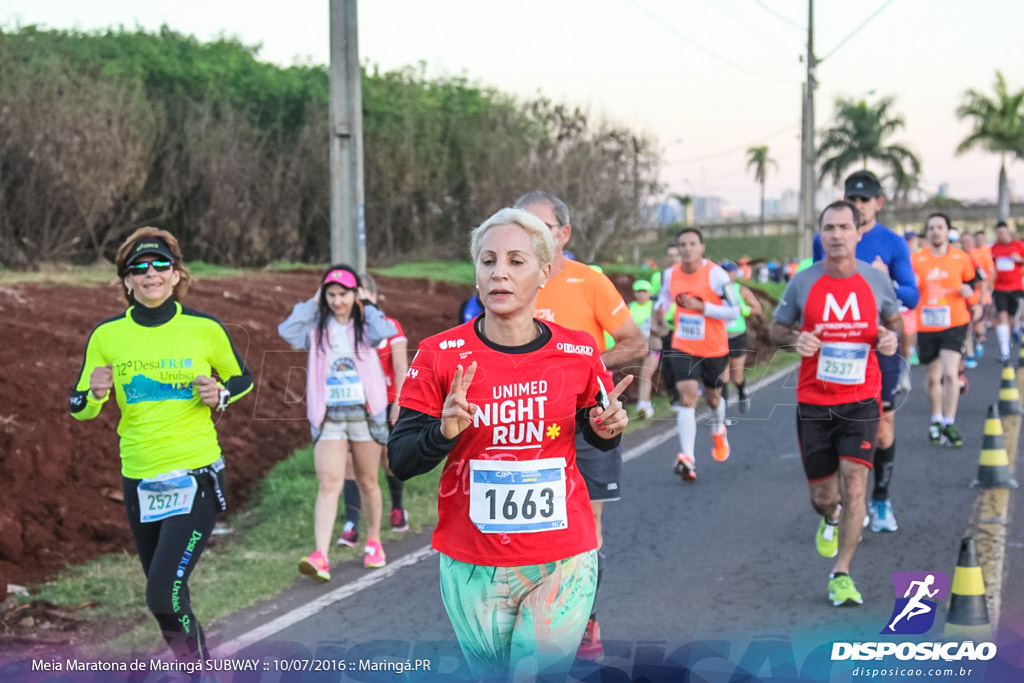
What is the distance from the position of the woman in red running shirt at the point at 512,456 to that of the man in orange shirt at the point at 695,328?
660 centimetres

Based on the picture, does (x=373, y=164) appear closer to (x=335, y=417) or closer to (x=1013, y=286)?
(x=1013, y=286)

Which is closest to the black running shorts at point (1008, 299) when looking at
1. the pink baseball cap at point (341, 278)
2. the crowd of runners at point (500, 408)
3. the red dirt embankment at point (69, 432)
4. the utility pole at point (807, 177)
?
the red dirt embankment at point (69, 432)

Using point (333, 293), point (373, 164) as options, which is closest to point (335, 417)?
point (333, 293)

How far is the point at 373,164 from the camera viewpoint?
111 ft

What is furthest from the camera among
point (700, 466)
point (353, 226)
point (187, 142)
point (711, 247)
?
point (711, 247)

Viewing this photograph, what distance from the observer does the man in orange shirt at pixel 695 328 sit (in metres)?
10.1

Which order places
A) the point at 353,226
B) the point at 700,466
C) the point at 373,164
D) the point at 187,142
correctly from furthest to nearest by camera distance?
the point at 373,164 → the point at 187,142 → the point at 700,466 → the point at 353,226

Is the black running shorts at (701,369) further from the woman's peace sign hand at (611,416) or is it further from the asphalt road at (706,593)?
the woman's peace sign hand at (611,416)

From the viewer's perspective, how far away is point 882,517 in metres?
7.89

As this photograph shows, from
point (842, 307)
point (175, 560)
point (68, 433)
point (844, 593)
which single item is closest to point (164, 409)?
point (175, 560)

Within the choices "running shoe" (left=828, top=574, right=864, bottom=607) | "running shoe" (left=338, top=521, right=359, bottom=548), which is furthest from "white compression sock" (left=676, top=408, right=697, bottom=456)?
"running shoe" (left=828, top=574, right=864, bottom=607)

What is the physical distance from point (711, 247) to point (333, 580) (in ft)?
229

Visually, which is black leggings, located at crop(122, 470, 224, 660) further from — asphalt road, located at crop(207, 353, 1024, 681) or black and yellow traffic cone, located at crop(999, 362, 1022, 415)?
black and yellow traffic cone, located at crop(999, 362, 1022, 415)

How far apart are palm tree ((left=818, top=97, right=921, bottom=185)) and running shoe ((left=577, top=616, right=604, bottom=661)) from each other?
59997 mm
